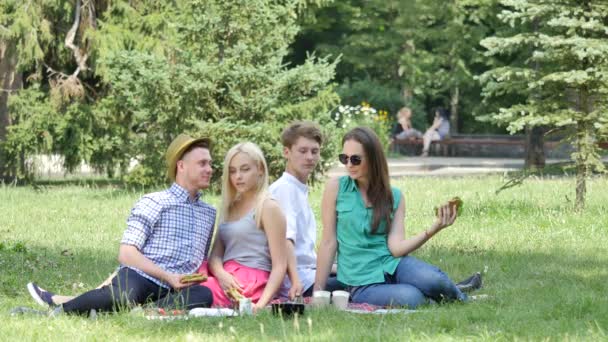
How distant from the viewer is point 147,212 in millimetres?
8016

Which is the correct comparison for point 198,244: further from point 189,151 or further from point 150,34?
point 150,34

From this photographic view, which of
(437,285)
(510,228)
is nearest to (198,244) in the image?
(437,285)

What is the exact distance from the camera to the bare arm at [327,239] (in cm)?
825

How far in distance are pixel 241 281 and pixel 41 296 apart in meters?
1.30

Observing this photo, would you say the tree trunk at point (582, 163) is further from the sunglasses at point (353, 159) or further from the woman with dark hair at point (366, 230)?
the sunglasses at point (353, 159)

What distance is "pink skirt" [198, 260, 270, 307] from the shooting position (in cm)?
812

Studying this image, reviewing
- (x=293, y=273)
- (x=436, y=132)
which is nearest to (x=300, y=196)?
(x=293, y=273)

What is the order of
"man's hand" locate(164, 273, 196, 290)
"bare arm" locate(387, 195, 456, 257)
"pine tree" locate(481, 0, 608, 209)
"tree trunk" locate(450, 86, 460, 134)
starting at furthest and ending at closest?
"tree trunk" locate(450, 86, 460, 134) < "pine tree" locate(481, 0, 608, 209) < "bare arm" locate(387, 195, 456, 257) < "man's hand" locate(164, 273, 196, 290)

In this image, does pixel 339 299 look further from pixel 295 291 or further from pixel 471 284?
pixel 471 284

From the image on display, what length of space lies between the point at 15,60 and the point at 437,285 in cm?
1502

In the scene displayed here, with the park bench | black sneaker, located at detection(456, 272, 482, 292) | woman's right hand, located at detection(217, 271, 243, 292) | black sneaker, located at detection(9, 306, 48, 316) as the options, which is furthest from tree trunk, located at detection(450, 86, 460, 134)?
black sneaker, located at detection(9, 306, 48, 316)

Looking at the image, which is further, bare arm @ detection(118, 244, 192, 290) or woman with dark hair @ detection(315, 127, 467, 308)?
woman with dark hair @ detection(315, 127, 467, 308)

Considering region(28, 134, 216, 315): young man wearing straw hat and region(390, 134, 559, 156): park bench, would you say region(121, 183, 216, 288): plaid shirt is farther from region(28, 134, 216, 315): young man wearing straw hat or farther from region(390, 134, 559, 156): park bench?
region(390, 134, 559, 156): park bench

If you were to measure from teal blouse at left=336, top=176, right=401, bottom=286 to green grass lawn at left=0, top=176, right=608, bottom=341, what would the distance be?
599 millimetres
